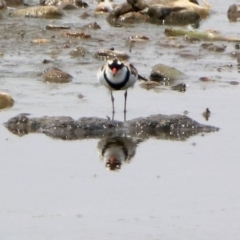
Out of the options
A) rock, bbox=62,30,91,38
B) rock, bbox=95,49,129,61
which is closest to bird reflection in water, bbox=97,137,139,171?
rock, bbox=95,49,129,61

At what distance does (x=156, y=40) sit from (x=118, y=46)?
2.48 feet

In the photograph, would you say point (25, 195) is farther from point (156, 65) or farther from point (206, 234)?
point (156, 65)

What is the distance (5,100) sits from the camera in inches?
445

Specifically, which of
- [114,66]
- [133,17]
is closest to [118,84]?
[114,66]

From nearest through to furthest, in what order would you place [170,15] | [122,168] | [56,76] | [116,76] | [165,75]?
[122,168]
[116,76]
[56,76]
[165,75]
[170,15]

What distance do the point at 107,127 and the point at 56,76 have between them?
8.67 feet

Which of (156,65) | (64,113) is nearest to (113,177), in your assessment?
(64,113)

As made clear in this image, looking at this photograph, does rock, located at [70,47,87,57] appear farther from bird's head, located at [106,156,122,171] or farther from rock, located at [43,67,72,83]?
bird's head, located at [106,156,122,171]

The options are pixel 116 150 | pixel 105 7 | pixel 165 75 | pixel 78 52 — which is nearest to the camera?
pixel 116 150

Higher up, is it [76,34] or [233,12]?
[233,12]

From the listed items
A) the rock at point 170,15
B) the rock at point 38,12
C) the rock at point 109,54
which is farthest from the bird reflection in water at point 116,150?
the rock at point 170,15

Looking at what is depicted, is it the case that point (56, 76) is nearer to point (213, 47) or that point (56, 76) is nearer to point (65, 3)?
point (213, 47)

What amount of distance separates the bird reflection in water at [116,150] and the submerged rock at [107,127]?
19 centimetres

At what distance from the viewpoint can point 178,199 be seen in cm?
796
